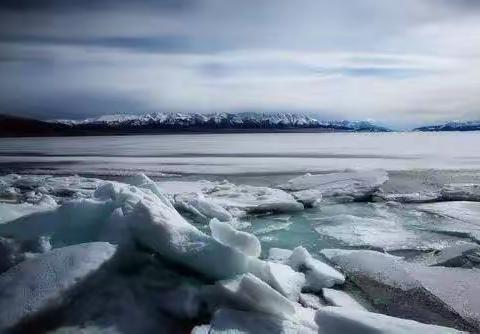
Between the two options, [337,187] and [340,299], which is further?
[337,187]

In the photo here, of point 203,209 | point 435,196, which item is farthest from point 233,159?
point 203,209

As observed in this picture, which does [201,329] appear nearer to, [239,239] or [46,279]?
[239,239]

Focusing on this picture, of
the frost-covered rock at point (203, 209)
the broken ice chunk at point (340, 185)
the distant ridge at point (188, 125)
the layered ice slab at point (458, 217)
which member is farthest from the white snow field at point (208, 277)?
the distant ridge at point (188, 125)

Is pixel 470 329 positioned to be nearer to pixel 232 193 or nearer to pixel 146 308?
pixel 146 308

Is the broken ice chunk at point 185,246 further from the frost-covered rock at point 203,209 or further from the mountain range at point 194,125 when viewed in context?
the mountain range at point 194,125

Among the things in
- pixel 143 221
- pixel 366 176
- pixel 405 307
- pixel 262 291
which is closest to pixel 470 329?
pixel 405 307

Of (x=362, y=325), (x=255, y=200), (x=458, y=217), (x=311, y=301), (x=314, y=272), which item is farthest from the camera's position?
(x=255, y=200)

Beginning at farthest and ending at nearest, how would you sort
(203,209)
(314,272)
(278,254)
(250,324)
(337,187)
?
(337,187)
(203,209)
(278,254)
(314,272)
(250,324)
